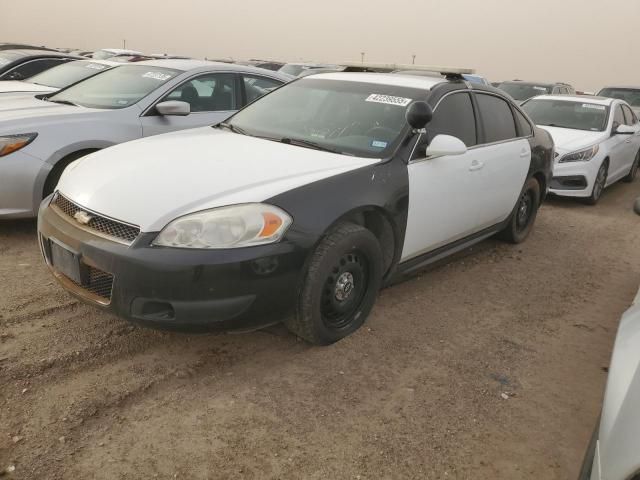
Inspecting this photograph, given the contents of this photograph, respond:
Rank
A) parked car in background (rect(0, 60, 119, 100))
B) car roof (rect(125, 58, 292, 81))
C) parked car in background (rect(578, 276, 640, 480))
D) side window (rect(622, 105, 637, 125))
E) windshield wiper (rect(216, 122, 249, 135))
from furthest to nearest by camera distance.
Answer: side window (rect(622, 105, 637, 125)), parked car in background (rect(0, 60, 119, 100)), car roof (rect(125, 58, 292, 81)), windshield wiper (rect(216, 122, 249, 135)), parked car in background (rect(578, 276, 640, 480))

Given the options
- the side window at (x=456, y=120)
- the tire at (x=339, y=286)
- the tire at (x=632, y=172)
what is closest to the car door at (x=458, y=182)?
the side window at (x=456, y=120)

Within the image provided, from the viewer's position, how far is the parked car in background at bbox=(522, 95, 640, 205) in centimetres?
720

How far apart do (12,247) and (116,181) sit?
200 cm

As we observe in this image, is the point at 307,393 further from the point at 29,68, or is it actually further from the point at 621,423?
the point at 29,68

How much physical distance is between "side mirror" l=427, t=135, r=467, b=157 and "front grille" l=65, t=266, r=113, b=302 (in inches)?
79.3

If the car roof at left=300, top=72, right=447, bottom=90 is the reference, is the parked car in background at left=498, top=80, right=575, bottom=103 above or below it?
below

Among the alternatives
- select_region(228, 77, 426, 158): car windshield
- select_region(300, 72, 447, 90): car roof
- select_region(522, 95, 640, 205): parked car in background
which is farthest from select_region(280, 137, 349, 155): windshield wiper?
select_region(522, 95, 640, 205): parked car in background

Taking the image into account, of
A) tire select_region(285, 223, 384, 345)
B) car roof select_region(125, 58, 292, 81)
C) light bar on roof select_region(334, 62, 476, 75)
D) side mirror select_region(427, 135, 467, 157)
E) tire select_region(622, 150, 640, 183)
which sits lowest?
tire select_region(622, 150, 640, 183)

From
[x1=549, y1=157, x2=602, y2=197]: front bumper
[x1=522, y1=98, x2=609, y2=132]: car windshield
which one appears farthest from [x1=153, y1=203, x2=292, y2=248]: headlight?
[x1=522, y1=98, x2=609, y2=132]: car windshield

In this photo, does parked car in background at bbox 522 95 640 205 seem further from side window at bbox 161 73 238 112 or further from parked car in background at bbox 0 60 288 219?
side window at bbox 161 73 238 112

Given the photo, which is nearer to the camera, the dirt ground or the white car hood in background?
the dirt ground

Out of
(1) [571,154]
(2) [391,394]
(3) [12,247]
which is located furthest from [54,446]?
(1) [571,154]

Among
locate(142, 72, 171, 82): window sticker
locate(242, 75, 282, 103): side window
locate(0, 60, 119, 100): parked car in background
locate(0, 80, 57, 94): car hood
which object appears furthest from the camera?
locate(0, 60, 119, 100): parked car in background

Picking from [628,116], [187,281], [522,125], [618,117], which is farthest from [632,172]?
[187,281]
